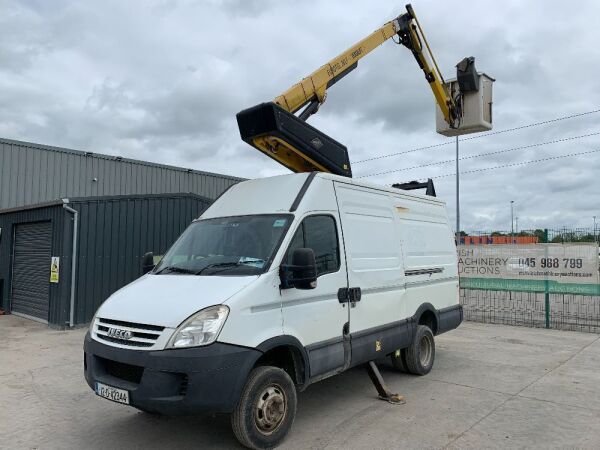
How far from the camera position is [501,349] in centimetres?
895

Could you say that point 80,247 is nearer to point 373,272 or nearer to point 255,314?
point 373,272

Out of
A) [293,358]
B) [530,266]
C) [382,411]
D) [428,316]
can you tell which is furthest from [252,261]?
[530,266]

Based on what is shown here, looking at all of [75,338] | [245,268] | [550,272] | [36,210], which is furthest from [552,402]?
[36,210]

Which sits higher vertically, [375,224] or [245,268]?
[375,224]

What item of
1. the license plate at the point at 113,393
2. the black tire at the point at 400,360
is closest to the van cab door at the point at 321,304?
the license plate at the point at 113,393

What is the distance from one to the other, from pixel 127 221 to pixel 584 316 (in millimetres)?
11498

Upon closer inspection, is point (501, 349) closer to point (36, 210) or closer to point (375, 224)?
point (375, 224)

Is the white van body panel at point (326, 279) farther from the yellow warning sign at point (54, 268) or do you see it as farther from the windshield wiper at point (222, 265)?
the yellow warning sign at point (54, 268)

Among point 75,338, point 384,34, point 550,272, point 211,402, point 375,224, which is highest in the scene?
point 384,34

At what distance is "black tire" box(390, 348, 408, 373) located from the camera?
6.82 metres

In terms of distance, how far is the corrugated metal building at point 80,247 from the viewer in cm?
1161

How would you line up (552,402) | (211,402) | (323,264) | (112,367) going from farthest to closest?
(552,402), (323,264), (112,367), (211,402)

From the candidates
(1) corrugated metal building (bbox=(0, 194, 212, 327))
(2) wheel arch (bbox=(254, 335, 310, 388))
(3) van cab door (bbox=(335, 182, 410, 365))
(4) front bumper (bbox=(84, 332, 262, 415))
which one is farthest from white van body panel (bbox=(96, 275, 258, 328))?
(1) corrugated metal building (bbox=(0, 194, 212, 327))

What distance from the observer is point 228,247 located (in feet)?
16.6
